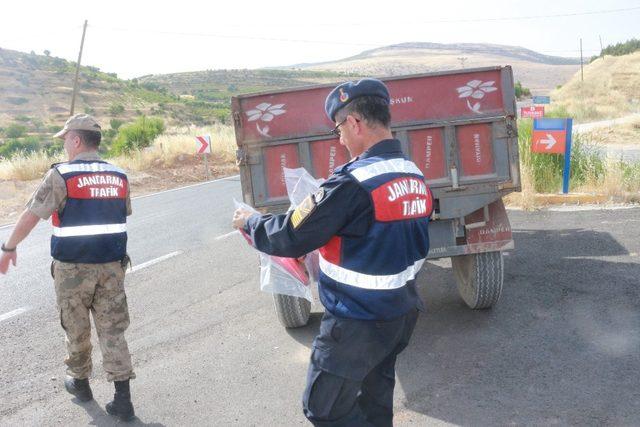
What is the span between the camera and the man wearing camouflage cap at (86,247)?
410 cm

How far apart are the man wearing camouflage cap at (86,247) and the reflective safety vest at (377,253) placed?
78.1 inches

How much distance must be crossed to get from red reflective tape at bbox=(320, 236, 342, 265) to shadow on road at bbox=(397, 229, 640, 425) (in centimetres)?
171

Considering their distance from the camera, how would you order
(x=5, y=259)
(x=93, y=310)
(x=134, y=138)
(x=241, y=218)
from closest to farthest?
(x=241, y=218) → (x=5, y=259) → (x=93, y=310) → (x=134, y=138)

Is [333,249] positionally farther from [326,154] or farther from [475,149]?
[475,149]

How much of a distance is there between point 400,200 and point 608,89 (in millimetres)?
52946

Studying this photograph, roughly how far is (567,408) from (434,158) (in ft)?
7.57

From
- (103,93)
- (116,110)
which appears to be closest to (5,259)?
(116,110)

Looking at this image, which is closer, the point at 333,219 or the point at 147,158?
the point at 333,219

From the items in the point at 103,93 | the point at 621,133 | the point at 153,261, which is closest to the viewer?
the point at 153,261

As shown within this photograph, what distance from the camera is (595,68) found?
59.5 meters

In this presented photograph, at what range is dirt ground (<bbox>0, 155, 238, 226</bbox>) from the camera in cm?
1591

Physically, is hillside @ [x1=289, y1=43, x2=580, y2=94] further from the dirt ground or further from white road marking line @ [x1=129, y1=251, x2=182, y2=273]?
white road marking line @ [x1=129, y1=251, x2=182, y2=273]

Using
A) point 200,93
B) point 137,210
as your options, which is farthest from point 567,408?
point 200,93

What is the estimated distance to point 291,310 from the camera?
5.59 meters
